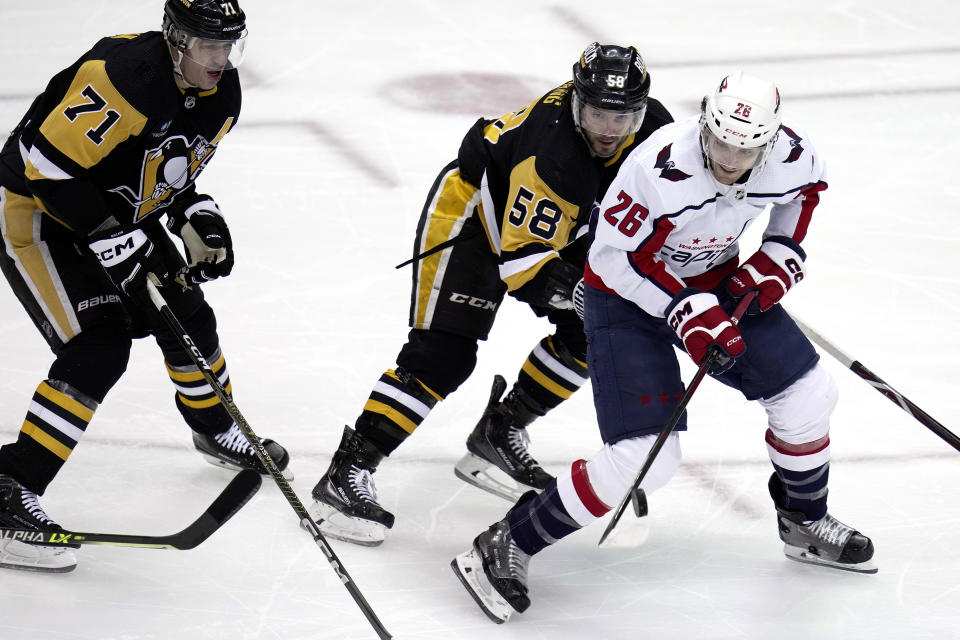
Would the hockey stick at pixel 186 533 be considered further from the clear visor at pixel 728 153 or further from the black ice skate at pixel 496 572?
the clear visor at pixel 728 153

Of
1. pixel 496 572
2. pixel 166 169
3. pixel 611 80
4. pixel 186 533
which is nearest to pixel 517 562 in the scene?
Result: pixel 496 572

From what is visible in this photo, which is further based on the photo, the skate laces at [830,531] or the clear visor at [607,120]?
the skate laces at [830,531]

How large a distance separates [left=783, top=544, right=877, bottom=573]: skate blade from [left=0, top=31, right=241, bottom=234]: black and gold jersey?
1.64 meters

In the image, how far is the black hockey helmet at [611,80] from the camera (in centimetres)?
287

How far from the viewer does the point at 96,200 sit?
294 cm

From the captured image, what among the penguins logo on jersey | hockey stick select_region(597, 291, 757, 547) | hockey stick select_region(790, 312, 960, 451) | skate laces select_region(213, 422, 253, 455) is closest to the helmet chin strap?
the penguins logo on jersey

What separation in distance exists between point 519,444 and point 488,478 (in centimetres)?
12

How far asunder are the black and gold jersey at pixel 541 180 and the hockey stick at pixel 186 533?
732mm

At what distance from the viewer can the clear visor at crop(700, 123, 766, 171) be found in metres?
2.65

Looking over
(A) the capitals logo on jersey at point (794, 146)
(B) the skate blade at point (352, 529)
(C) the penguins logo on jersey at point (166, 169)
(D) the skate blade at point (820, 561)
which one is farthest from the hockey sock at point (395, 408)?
(A) the capitals logo on jersey at point (794, 146)

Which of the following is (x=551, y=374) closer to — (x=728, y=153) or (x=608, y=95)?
(x=608, y=95)

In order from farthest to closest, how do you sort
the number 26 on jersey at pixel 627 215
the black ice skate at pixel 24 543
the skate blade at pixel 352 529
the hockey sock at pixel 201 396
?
the hockey sock at pixel 201 396 < the skate blade at pixel 352 529 < the black ice skate at pixel 24 543 < the number 26 on jersey at pixel 627 215

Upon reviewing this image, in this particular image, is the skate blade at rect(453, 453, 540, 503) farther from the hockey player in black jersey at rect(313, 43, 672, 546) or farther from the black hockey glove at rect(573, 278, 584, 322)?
the black hockey glove at rect(573, 278, 584, 322)

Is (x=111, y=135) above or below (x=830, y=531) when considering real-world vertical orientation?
above
